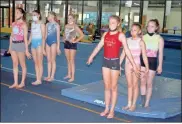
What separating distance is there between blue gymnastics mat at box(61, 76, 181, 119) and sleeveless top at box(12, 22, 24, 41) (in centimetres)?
119

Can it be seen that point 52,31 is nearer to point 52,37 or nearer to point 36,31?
point 52,37

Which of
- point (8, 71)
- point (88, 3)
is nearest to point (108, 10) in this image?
point (88, 3)

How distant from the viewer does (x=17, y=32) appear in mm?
4586

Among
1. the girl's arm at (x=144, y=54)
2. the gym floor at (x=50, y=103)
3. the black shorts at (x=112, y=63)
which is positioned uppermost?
the girl's arm at (x=144, y=54)

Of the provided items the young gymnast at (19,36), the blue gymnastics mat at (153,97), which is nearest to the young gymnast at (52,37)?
the young gymnast at (19,36)

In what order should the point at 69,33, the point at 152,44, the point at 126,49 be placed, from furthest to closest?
the point at 69,33
the point at 152,44
the point at 126,49

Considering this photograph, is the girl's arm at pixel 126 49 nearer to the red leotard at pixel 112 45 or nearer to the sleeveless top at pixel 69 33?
the red leotard at pixel 112 45

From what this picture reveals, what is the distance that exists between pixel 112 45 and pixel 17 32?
2.05m

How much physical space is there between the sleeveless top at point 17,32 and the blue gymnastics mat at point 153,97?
119 cm

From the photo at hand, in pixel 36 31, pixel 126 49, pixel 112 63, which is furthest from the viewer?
pixel 36 31

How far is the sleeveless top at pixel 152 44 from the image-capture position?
3475 mm

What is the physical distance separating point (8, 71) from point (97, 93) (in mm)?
3118

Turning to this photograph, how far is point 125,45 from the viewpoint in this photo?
3113mm

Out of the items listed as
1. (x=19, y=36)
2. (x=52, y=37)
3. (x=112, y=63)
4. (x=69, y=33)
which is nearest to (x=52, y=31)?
(x=52, y=37)
